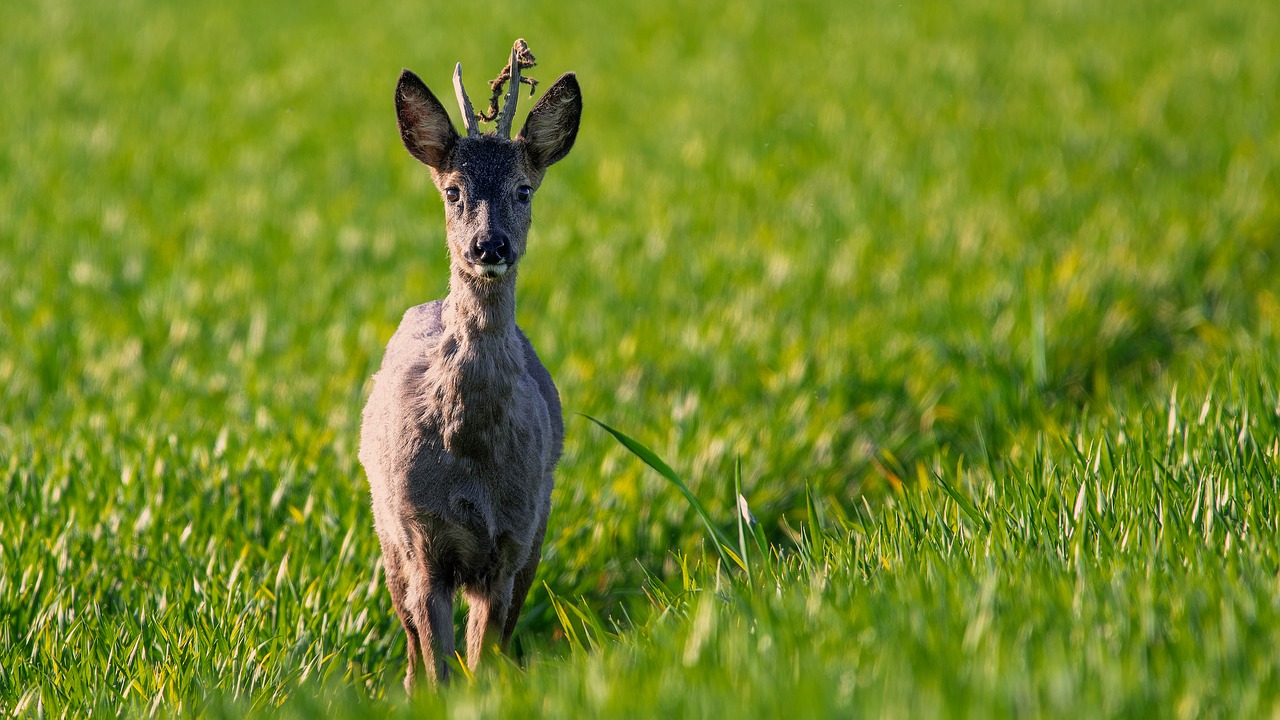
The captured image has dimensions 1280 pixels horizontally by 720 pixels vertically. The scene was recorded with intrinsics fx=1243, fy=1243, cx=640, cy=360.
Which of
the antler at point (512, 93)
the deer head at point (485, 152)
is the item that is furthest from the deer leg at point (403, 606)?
the antler at point (512, 93)

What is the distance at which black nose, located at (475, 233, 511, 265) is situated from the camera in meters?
3.62

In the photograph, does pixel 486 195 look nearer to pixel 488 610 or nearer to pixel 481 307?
pixel 481 307

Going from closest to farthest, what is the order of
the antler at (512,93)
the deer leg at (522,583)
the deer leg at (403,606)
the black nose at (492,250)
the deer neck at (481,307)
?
the black nose at (492,250)
the antler at (512,93)
the deer neck at (481,307)
the deer leg at (403,606)
the deer leg at (522,583)

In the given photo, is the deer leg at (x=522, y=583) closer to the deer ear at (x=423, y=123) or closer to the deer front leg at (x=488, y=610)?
the deer front leg at (x=488, y=610)

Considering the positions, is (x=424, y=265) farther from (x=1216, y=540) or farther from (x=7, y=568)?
(x=1216, y=540)

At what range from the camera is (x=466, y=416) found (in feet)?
12.5

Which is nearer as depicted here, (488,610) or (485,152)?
(485,152)

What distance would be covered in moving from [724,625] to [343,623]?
1.71 metres

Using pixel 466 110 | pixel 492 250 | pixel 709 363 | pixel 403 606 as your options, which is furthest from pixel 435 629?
pixel 709 363

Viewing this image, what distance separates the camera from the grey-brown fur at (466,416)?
3.82m

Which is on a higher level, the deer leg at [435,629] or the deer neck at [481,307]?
the deer neck at [481,307]

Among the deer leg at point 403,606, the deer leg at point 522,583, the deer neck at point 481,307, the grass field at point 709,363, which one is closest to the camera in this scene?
the grass field at point 709,363

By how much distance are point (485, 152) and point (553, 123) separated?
24 centimetres

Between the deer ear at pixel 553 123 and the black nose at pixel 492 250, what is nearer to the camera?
the black nose at pixel 492 250
